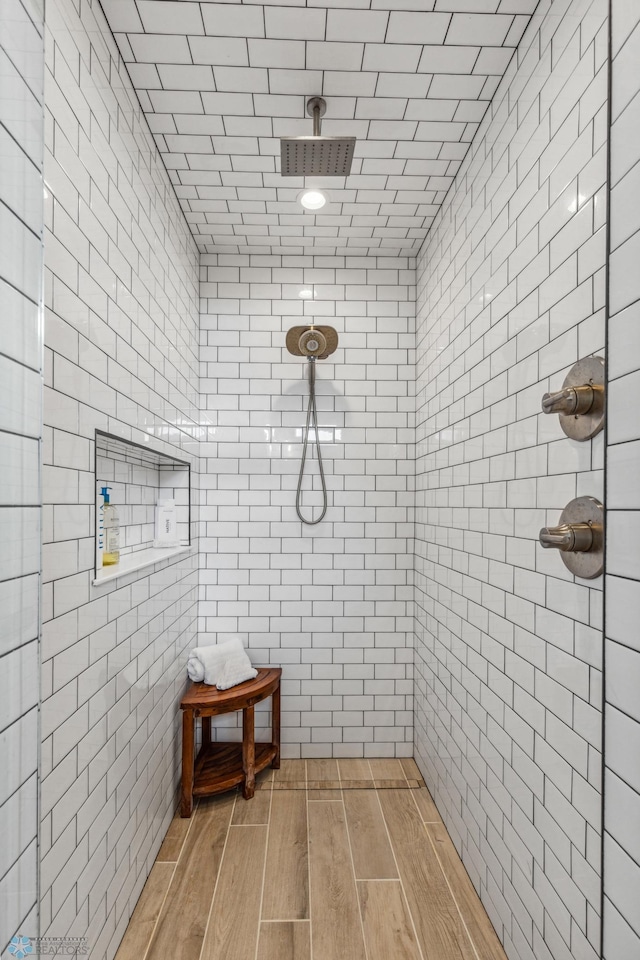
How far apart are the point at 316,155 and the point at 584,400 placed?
1.20 metres

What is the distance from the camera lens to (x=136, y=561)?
6.07ft

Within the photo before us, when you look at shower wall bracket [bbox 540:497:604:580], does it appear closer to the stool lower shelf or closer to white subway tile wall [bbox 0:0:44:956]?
white subway tile wall [bbox 0:0:44:956]

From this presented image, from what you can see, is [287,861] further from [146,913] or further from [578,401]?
[578,401]

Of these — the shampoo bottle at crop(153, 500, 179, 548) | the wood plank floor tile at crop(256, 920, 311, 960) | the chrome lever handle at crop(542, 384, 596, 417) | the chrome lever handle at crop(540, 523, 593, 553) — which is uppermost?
the chrome lever handle at crop(542, 384, 596, 417)

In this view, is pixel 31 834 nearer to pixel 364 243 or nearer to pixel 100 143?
pixel 100 143

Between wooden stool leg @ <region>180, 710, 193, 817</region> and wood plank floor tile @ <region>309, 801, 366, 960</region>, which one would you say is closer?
wood plank floor tile @ <region>309, 801, 366, 960</region>

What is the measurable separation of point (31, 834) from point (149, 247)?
69.7 inches

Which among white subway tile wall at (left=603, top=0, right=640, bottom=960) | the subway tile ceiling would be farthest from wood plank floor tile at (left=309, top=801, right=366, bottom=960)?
the subway tile ceiling

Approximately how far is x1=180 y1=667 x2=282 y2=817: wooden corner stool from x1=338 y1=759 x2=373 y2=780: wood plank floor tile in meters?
0.32

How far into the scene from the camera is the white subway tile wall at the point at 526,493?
44.4 inches

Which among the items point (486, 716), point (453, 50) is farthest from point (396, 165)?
point (486, 716)

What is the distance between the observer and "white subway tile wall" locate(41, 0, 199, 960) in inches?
44.6

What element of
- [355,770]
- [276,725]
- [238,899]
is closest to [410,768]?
[355,770]

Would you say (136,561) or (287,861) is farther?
(287,861)
